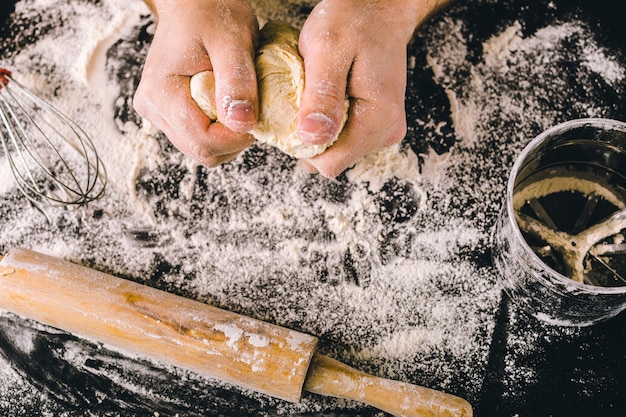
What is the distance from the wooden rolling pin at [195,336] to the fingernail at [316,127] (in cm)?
38

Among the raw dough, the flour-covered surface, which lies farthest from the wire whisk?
the raw dough

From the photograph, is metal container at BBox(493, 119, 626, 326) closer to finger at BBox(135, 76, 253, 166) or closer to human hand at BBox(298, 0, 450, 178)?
human hand at BBox(298, 0, 450, 178)

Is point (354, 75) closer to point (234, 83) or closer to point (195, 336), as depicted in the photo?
point (234, 83)

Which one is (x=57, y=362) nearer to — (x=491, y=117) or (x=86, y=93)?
(x=86, y=93)

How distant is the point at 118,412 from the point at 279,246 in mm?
470

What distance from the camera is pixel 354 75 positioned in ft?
2.99

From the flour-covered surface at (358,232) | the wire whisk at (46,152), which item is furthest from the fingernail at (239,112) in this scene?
the wire whisk at (46,152)

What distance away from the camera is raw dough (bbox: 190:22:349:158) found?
0.90m

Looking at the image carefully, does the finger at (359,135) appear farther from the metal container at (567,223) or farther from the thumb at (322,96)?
the metal container at (567,223)

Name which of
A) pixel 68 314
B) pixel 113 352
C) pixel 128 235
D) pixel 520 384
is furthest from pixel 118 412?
pixel 520 384

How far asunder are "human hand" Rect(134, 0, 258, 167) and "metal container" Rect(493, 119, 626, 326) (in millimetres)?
498

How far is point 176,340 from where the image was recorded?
0.97 m

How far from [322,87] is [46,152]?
2.35 feet

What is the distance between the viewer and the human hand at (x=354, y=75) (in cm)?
86
